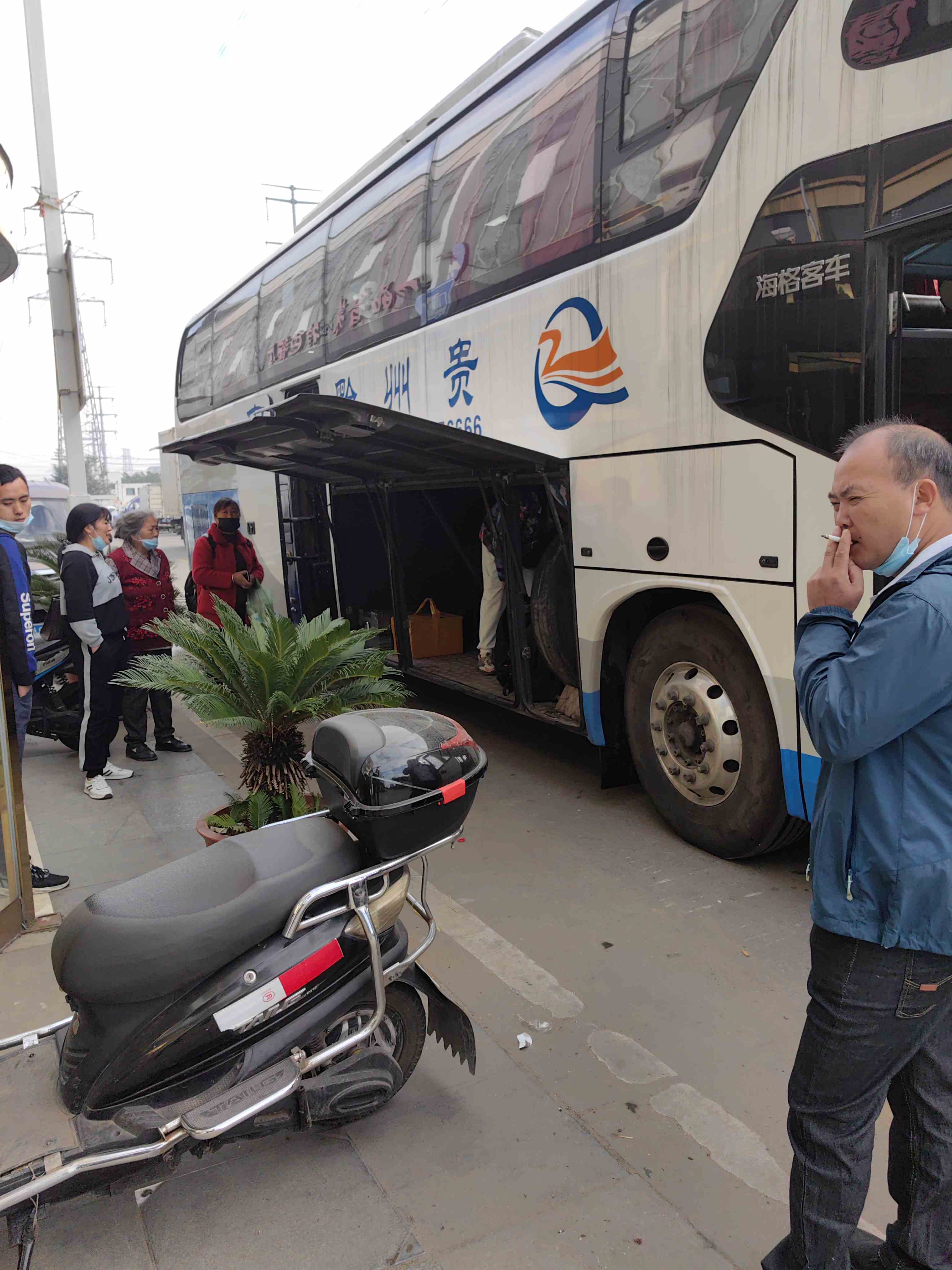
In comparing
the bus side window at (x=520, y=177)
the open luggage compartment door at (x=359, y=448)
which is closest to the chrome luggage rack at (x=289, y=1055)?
the open luggage compartment door at (x=359, y=448)

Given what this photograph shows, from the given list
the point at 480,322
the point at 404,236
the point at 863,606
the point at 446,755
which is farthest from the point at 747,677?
the point at 404,236

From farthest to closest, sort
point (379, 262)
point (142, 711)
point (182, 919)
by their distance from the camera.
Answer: point (379, 262) < point (142, 711) < point (182, 919)

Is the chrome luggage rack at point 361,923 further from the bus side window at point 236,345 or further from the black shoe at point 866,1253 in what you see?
the bus side window at point 236,345

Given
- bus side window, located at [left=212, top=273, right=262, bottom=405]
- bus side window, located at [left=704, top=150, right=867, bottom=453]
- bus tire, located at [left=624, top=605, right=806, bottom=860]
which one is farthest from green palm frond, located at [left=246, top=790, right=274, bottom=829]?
bus side window, located at [left=212, top=273, right=262, bottom=405]

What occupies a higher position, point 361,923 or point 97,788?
point 361,923

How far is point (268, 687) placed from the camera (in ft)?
13.4

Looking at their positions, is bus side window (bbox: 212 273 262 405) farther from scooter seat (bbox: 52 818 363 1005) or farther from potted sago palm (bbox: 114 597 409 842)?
scooter seat (bbox: 52 818 363 1005)

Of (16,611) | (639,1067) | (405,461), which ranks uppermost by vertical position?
(405,461)

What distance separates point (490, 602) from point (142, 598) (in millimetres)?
2490

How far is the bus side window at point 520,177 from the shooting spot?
487 cm

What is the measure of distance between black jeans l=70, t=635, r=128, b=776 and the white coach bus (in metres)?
1.63

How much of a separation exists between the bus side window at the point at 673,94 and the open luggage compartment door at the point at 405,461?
4.50 feet

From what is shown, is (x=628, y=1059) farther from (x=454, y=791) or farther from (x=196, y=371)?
(x=196, y=371)

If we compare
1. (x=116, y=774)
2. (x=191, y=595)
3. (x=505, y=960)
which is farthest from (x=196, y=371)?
(x=505, y=960)
